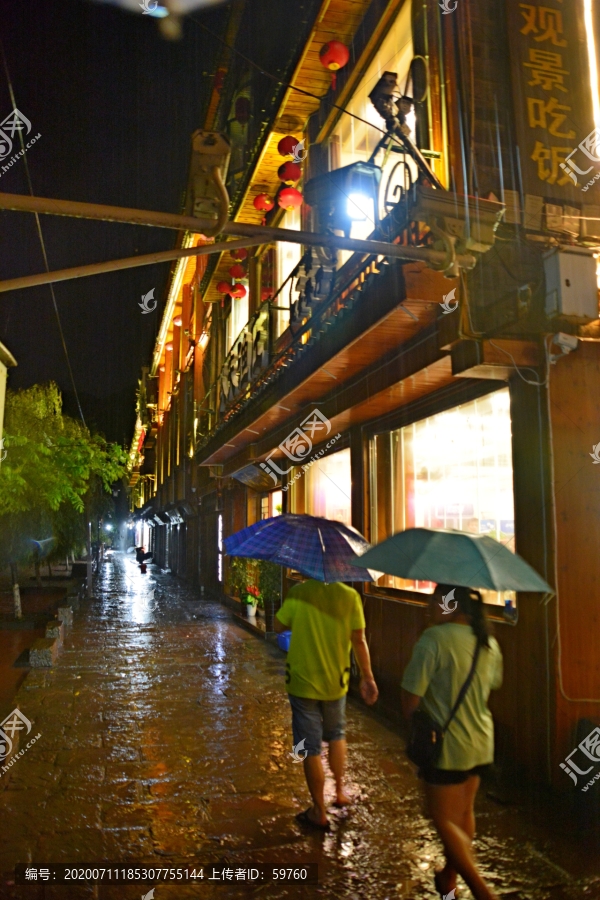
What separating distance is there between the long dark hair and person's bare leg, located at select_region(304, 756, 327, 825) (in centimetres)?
194

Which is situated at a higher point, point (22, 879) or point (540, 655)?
point (540, 655)

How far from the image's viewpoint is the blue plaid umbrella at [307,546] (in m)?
5.36

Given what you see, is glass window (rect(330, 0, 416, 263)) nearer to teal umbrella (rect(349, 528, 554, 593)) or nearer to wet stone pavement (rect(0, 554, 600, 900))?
teal umbrella (rect(349, 528, 554, 593))

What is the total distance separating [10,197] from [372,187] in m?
4.74

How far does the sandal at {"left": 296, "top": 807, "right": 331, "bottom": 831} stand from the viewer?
5176 mm

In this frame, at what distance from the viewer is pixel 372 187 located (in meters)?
8.11

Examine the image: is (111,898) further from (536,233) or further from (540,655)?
(536,233)

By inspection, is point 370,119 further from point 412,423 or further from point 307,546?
point 307,546

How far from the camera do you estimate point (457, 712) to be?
374 cm

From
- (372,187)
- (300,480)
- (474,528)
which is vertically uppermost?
(372,187)

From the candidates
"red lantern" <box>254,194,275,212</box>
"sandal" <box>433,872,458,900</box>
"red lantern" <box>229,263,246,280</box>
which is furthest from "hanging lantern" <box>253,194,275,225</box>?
"sandal" <box>433,872,458,900</box>

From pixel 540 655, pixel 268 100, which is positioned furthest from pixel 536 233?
pixel 268 100

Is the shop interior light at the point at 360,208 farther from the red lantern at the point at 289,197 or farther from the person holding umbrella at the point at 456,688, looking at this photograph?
the person holding umbrella at the point at 456,688
